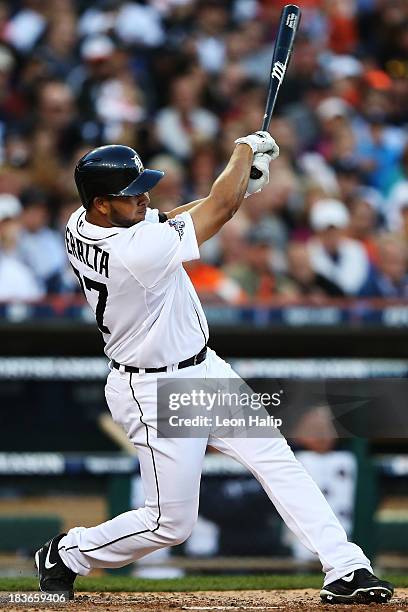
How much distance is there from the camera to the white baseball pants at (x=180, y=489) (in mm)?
4633

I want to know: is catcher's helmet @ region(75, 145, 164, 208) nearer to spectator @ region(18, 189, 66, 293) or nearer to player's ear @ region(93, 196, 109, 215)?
player's ear @ region(93, 196, 109, 215)

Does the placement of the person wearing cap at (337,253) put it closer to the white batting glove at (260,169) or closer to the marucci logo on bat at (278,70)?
the marucci logo on bat at (278,70)

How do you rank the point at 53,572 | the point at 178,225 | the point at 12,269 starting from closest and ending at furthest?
1. the point at 178,225
2. the point at 53,572
3. the point at 12,269

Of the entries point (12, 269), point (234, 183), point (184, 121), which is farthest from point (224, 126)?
point (234, 183)

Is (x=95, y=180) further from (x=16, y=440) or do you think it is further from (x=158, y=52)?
(x=158, y=52)

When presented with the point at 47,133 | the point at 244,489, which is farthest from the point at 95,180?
the point at 47,133

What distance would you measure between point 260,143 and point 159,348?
0.88 metres

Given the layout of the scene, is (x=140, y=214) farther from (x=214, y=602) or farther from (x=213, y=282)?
(x=213, y=282)

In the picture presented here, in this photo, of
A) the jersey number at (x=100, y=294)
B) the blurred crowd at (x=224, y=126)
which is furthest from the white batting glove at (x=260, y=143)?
the blurred crowd at (x=224, y=126)

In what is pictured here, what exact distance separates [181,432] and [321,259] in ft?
13.1

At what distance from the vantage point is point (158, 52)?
10.4 m

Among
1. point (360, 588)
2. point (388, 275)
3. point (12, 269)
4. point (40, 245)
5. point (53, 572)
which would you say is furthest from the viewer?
point (388, 275)

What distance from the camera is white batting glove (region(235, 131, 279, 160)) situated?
470 cm

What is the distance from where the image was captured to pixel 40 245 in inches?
329
